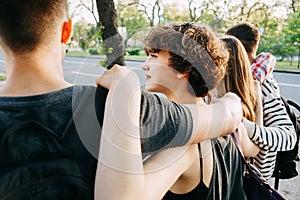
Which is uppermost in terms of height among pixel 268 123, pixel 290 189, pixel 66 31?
pixel 66 31

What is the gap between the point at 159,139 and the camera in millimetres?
715

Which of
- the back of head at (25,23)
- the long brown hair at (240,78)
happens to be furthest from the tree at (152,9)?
the back of head at (25,23)

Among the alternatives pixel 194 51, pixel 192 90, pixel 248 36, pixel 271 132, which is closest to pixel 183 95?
pixel 192 90

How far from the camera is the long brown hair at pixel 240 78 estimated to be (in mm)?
1544

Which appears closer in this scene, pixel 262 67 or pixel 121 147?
pixel 121 147

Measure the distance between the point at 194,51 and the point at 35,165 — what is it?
Result: 0.63 m

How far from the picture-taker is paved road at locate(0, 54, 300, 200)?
1.16 meters

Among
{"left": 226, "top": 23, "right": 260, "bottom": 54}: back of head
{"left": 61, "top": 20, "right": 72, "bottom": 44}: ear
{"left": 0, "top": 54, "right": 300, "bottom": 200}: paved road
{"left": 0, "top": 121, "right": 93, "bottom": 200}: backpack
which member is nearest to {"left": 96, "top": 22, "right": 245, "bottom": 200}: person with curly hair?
{"left": 0, "top": 54, "right": 300, "bottom": 200}: paved road

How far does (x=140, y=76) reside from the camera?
31.6 inches

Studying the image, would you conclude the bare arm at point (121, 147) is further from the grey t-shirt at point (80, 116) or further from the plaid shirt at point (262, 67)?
the plaid shirt at point (262, 67)

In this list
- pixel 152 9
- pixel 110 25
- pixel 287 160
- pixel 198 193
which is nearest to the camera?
pixel 198 193

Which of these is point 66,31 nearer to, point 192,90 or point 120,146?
point 120,146

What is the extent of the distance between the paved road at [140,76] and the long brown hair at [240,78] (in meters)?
0.46

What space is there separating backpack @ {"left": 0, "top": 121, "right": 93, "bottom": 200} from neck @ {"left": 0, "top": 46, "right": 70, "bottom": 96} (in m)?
0.07
